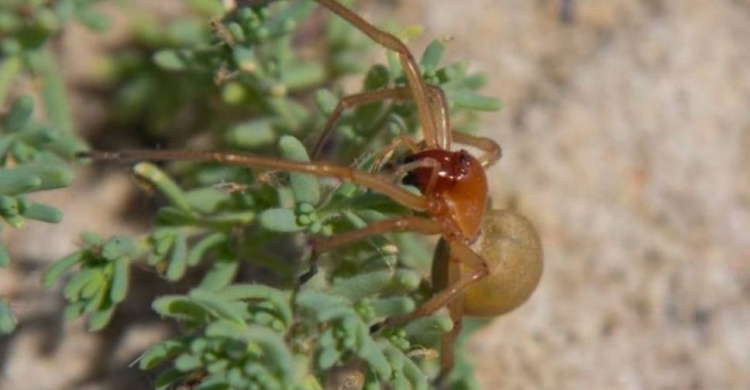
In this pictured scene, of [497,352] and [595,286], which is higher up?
[595,286]

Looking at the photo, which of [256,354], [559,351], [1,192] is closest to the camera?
[256,354]

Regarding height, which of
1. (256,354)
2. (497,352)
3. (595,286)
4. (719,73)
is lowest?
(497,352)

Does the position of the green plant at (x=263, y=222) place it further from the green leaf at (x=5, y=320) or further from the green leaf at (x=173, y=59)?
the green leaf at (x=5, y=320)

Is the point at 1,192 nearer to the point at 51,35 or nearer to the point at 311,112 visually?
the point at 51,35

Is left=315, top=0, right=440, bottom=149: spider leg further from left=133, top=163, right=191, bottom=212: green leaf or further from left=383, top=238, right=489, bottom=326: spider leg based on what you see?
left=133, top=163, right=191, bottom=212: green leaf

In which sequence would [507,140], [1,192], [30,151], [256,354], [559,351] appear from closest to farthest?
[256,354] < [1,192] < [30,151] < [559,351] < [507,140]

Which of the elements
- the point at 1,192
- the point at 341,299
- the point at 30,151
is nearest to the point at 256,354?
the point at 341,299

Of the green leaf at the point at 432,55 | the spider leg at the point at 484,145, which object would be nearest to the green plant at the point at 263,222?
the green leaf at the point at 432,55

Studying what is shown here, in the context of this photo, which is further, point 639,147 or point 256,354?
point 639,147
